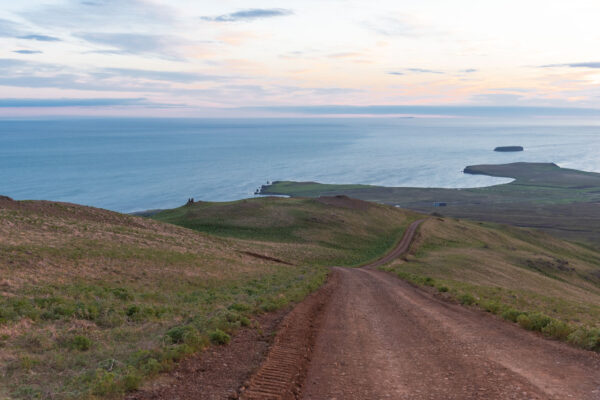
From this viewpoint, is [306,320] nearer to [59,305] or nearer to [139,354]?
[139,354]

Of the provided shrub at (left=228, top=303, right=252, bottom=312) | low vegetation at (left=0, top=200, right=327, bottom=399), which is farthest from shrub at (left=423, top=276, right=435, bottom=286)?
shrub at (left=228, top=303, right=252, bottom=312)

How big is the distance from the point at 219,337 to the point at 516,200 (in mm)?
163529

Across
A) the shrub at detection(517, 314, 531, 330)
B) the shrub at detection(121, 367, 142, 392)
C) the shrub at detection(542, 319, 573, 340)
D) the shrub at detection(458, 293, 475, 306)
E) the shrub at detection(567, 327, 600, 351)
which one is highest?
the shrub at detection(121, 367, 142, 392)

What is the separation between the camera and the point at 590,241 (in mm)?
95000

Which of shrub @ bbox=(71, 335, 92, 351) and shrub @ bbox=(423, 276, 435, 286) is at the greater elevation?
shrub @ bbox=(71, 335, 92, 351)

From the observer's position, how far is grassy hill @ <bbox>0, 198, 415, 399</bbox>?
10.1m

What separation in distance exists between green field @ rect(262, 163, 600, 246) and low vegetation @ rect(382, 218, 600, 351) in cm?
3856

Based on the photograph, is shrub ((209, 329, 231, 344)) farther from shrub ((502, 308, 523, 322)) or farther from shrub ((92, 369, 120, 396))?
shrub ((502, 308, 523, 322))

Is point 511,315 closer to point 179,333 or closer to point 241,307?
point 241,307

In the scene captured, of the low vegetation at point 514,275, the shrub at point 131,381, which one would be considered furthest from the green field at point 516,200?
the shrub at point 131,381

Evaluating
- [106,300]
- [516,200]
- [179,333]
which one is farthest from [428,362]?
[516,200]

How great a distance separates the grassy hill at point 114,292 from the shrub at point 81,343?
3 centimetres

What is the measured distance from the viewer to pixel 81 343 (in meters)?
12.0

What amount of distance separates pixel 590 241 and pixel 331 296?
95.4 meters
